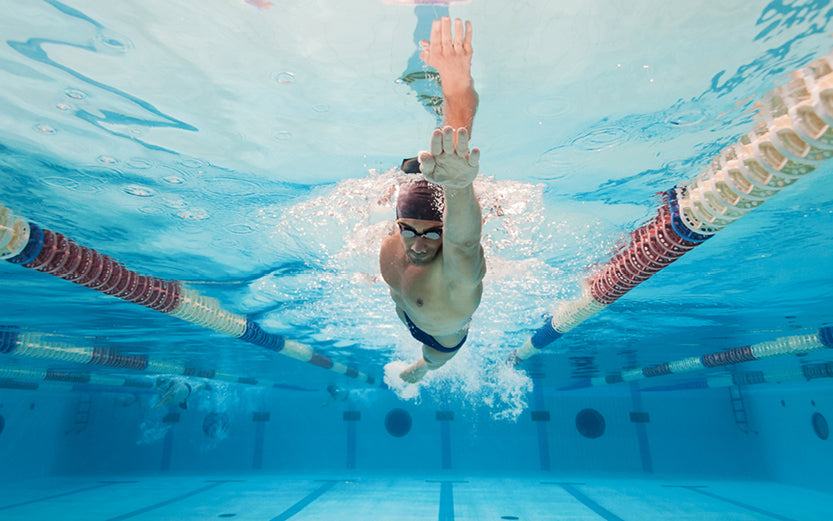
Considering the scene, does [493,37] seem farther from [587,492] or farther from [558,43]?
[587,492]

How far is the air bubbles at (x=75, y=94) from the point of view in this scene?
12.3 ft

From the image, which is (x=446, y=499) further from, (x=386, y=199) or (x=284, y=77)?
(x=284, y=77)

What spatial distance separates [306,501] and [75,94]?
13294 mm

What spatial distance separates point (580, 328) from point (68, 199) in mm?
12241

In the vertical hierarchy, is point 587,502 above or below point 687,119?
below

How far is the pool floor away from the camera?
36.9ft

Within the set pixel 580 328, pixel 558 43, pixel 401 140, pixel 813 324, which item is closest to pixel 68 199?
pixel 401 140

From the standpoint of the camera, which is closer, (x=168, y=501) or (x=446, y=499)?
(x=168, y=501)

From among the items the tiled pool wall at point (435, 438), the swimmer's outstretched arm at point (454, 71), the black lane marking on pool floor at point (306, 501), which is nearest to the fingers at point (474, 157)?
the swimmer's outstretched arm at point (454, 71)

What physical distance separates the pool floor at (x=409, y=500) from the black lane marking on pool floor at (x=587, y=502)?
0.03m

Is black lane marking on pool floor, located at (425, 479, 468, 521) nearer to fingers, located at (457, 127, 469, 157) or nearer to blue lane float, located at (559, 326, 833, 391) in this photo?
blue lane float, located at (559, 326, 833, 391)

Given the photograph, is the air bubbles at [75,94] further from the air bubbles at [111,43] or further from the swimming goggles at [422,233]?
the swimming goggles at [422,233]

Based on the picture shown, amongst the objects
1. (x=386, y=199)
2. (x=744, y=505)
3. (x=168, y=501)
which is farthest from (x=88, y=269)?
(x=744, y=505)

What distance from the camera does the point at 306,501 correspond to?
13.4m
